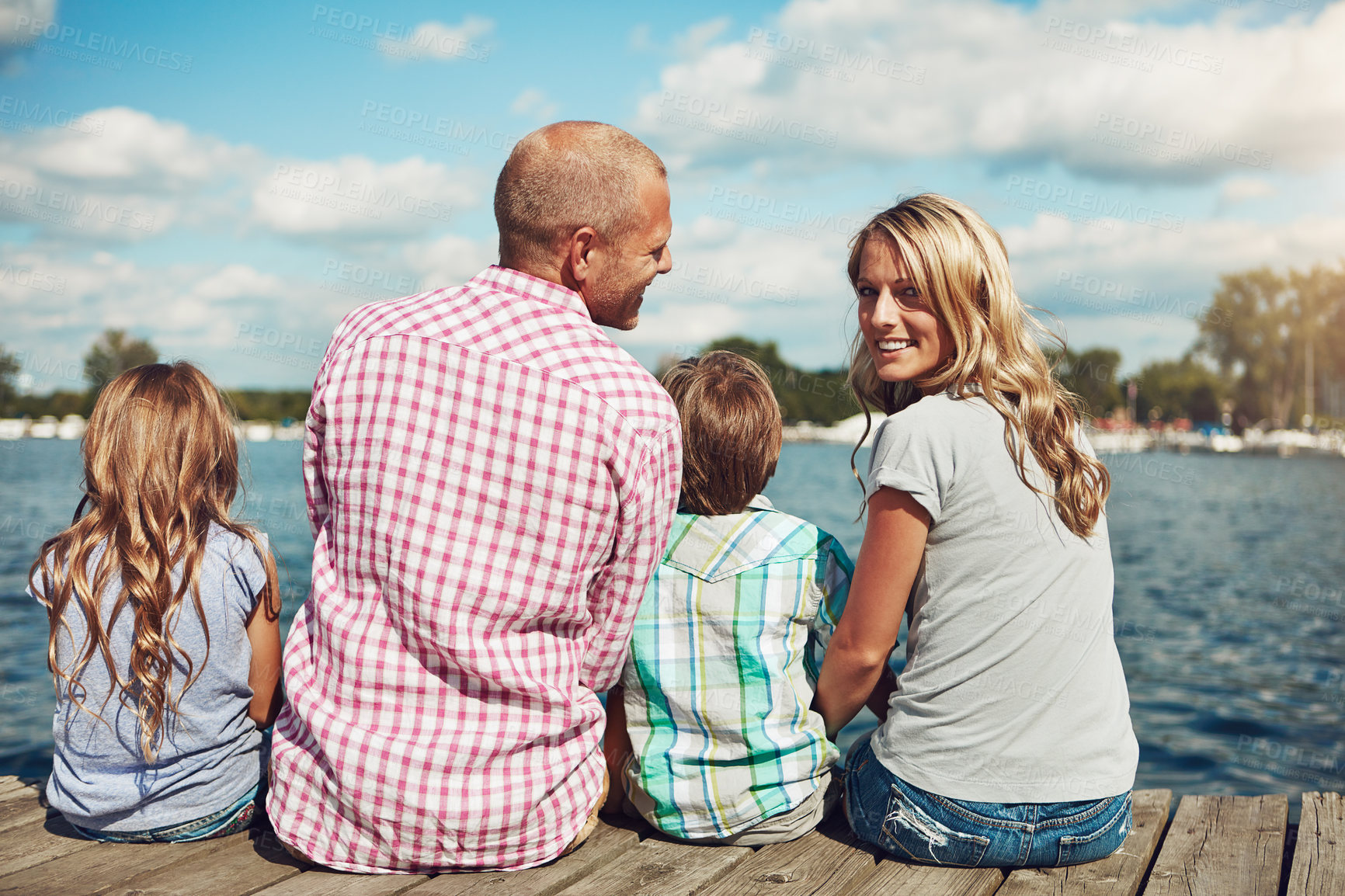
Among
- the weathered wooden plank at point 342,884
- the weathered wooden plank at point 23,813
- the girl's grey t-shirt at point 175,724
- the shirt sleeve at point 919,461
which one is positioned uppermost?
the shirt sleeve at point 919,461

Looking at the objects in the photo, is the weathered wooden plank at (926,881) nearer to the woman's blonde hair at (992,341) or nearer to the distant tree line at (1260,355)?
the woman's blonde hair at (992,341)

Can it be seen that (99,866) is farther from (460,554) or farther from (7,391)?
(7,391)

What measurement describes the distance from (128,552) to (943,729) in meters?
2.37

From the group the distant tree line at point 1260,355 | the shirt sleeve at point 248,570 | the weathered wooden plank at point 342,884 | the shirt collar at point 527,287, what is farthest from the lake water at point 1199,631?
the distant tree line at point 1260,355

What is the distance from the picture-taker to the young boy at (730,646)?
292cm

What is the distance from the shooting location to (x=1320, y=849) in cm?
310

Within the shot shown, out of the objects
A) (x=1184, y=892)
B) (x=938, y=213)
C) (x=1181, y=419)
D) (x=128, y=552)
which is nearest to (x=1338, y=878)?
(x=1184, y=892)

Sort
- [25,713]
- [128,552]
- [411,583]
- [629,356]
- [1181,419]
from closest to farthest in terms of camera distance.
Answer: [411,583] → [629,356] → [128,552] → [25,713] → [1181,419]

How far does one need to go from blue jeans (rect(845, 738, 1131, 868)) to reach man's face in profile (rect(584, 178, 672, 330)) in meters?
1.55

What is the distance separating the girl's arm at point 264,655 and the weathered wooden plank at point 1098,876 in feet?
7.45

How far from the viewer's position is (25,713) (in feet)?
30.6

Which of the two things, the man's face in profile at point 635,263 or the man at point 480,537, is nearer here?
the man at point 480,537

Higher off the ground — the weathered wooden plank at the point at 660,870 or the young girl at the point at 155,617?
the young girl at the point at 155,617

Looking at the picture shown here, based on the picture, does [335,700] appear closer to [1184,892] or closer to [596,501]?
[596,501]
